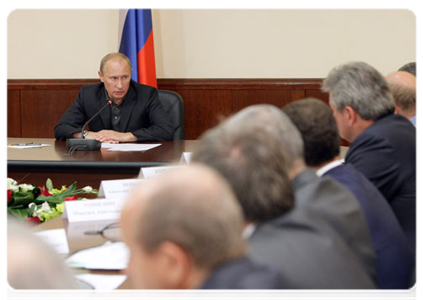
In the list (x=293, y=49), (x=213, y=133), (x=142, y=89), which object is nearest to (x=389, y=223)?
(x=213, y=133)

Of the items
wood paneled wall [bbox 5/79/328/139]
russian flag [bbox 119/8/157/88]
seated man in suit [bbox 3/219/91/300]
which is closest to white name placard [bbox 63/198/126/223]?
seated man in suit [bbox 3/219/91/300]

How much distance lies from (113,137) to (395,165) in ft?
8.51

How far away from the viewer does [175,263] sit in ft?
3.53

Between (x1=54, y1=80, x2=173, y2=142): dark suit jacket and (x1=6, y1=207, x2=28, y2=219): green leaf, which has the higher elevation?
(x1=54, y1=80, x2=173, y2=142): dark suit jacket

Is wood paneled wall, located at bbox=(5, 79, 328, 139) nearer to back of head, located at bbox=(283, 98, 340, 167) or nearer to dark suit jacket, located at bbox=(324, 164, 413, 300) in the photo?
back of head, located at bbox=(283, 98, 340, 167)

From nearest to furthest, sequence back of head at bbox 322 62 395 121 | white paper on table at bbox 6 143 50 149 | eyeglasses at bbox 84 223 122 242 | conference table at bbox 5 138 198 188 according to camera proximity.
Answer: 1. eyeglasses at bbox 84 223 122 242
2. back of head at bbox 322 62 395 121
3. conference table at bbox 5 138 198 188
4. white paper on table at bbox 6 143 50 149

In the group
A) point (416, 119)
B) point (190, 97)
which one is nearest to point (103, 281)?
point (416, 119)

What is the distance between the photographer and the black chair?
534 cm

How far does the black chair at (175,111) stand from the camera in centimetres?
534

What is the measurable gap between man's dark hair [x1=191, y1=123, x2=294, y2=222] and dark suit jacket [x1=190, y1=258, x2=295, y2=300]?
295mm

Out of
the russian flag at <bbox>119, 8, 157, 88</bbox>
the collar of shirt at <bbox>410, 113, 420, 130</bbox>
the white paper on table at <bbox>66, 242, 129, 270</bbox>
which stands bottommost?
the white paper on table at <bbox>66, 242, 129, 270</bbox>

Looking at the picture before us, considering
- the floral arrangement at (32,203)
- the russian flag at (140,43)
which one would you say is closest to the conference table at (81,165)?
the floral arrangement at (32,203)

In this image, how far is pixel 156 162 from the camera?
3.94 meters

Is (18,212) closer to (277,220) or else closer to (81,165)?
(81,165)
